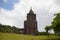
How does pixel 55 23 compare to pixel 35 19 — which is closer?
pixel 55 23

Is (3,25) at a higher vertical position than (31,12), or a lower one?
lower

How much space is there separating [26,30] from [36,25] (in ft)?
19.2

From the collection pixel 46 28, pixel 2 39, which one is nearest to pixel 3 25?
pixel 46 28

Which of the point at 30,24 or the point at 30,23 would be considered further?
the point at 30,23

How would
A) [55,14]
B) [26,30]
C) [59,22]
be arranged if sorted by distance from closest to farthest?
1. [59,22]
2. [55,14]
3. [26,30]

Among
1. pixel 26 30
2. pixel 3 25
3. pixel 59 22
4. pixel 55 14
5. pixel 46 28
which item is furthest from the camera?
pixel 26 30

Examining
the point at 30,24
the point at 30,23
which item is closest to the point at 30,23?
the point at 30,23

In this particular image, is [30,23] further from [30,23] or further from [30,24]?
[30,24]

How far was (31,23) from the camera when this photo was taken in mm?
102938

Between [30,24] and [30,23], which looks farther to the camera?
[30,23]

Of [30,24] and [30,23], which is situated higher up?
[30,23]

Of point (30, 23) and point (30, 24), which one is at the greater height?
point (30, 23)

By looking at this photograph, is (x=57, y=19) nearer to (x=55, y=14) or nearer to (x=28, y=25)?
(x=55, y=14)

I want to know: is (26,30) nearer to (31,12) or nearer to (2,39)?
(31,12)
